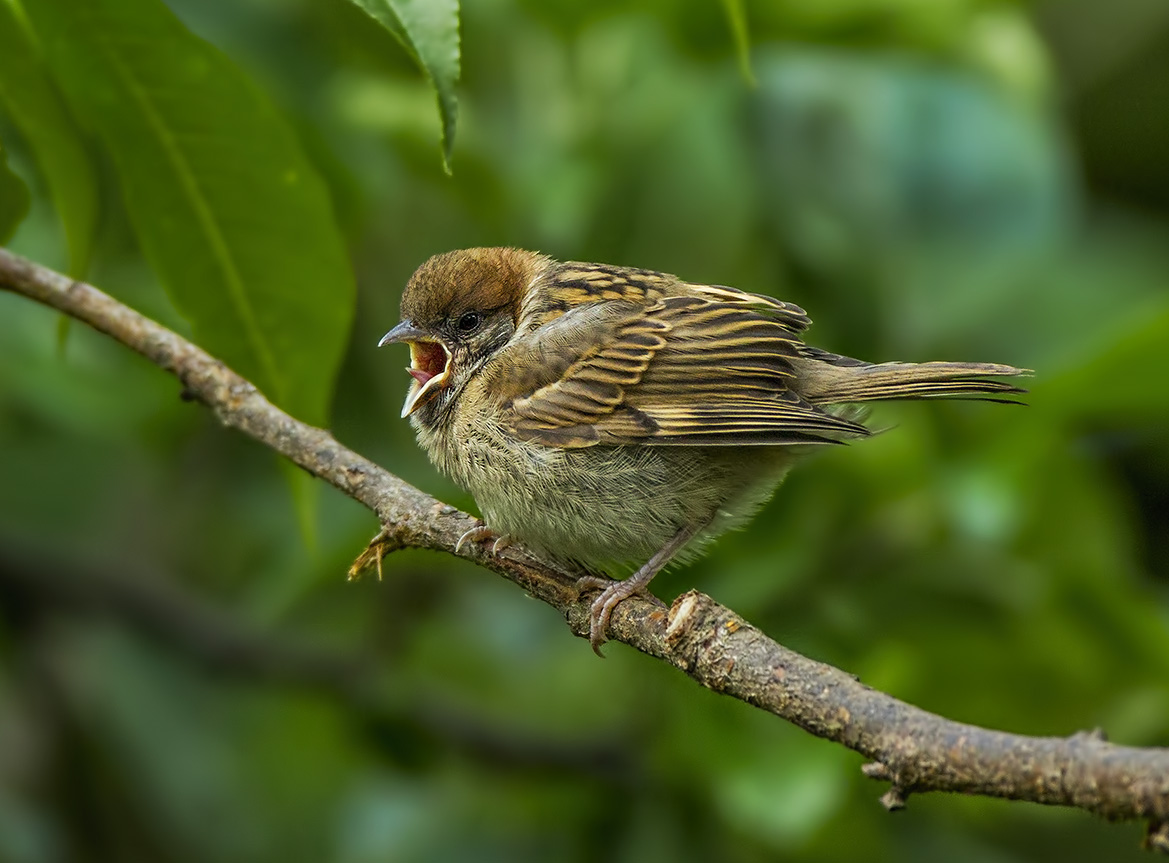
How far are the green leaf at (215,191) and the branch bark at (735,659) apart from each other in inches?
4.8

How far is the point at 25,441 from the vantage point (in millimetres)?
4879

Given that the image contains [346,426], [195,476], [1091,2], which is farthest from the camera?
[1091,2]

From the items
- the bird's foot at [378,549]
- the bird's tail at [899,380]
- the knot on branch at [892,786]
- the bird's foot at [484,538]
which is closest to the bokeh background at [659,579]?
the bird's tail at [899,380]

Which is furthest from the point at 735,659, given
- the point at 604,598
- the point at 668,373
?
the point at 668,373

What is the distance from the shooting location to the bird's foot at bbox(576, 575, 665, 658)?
2.74 m

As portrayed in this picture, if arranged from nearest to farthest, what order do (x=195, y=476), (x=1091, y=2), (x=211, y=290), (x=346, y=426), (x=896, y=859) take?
(x=211, y=290) < (x=896, y=859) < (x=346, y=426) < (x=195, y=476) < (x=1091, y=2)

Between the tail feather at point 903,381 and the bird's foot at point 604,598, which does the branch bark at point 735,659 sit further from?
the tail feather at point 903,381

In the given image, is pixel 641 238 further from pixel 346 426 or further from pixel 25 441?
pixel 25 441

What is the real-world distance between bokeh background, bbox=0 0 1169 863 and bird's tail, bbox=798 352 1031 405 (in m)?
0.29

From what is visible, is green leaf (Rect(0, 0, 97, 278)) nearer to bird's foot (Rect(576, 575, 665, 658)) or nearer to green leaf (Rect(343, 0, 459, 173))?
green leaf (Rect(343, 0, 459, 173))

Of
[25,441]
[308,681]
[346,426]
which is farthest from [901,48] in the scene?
[25,441]

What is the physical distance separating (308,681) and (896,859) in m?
1.83

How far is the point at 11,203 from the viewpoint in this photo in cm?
269

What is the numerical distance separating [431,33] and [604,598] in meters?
1.19
